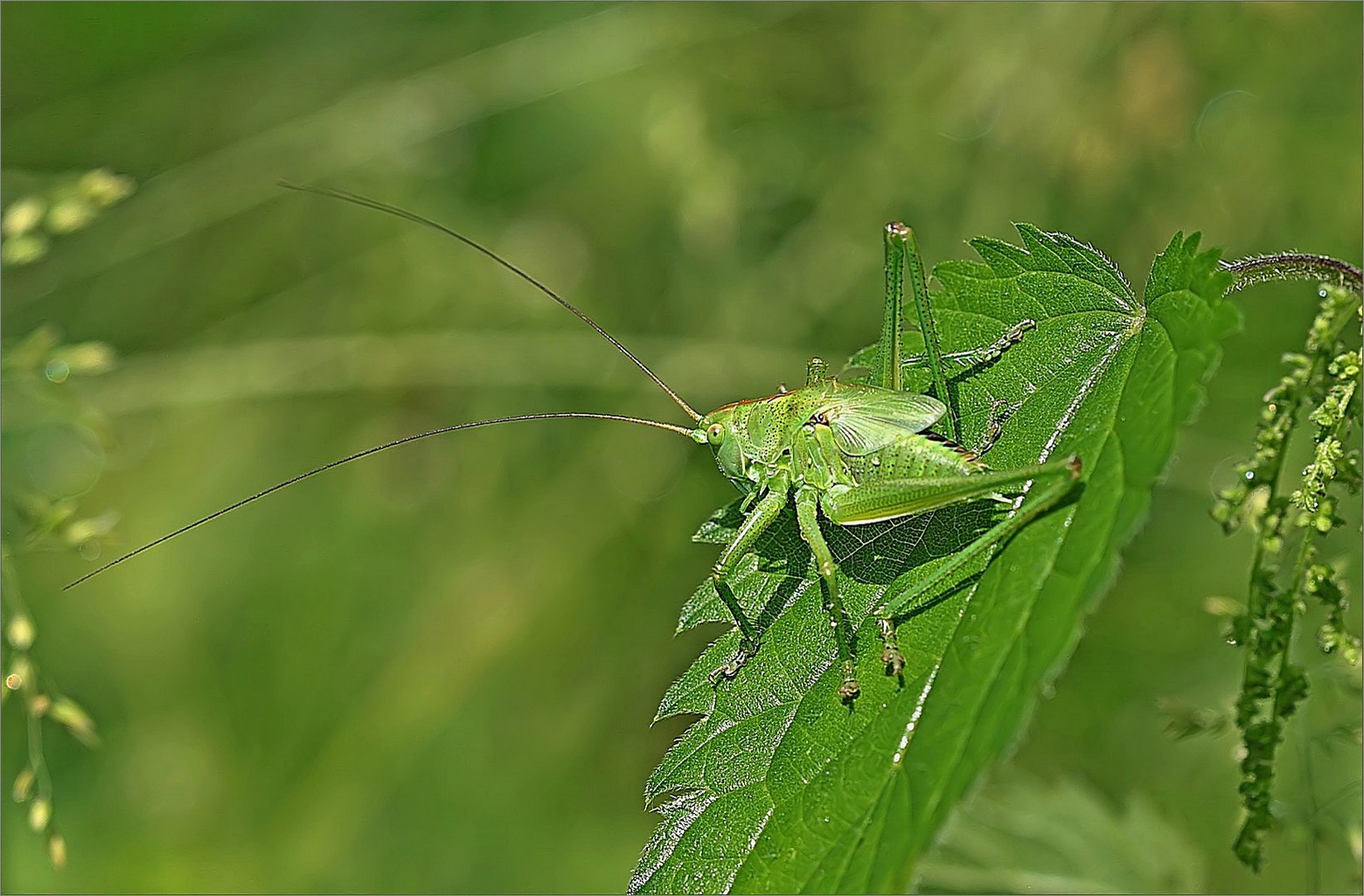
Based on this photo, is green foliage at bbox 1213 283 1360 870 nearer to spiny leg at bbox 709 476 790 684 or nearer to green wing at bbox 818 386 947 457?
green wing at bbox 818 386 947 457

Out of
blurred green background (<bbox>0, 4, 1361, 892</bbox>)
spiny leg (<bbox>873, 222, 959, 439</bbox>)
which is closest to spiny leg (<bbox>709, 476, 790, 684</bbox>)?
spiny leg (<bbox>873, 222, 959, 439</bbox>)

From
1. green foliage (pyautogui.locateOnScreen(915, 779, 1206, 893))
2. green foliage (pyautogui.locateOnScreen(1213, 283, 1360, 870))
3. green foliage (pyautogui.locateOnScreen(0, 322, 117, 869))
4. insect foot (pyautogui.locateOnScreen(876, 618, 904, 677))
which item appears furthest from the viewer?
green foliage (pyautogui.locateOnScreen(915, 779, 1206, 893))

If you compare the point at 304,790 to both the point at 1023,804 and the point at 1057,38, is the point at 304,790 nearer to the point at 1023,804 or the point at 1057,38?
the point at 1023,804

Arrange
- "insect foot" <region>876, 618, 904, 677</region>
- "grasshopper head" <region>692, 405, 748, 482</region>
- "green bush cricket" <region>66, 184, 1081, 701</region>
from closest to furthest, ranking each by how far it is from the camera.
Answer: "insect foot" <region>876, 618, 904, 677</region>
"green bush cricket" <region>66, 184, 1081, 701</region>
"grasshopper head" <region>692, 405, 748, 482</region>

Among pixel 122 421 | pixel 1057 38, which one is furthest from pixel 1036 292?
pixel 122 421

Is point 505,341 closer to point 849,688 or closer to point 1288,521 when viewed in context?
point 849,688

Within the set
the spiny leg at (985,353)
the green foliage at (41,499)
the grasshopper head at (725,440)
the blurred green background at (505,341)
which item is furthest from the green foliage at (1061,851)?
the green foliage at (41,499)

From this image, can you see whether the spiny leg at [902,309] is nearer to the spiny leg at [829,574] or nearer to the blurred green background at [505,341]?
the spiny leg at [829,574]
